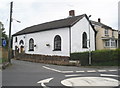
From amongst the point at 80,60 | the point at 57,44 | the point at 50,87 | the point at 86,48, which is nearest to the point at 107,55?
the point at 80,60

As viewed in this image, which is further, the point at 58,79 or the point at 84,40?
the point at 84,40

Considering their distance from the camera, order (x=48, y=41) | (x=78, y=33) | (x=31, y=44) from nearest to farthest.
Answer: (x=78, y=33) → (x=48, y=41) → (x=31, y=44)

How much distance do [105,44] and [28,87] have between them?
26259 millimetres

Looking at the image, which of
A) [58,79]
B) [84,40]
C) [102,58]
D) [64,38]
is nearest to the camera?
[58,79]

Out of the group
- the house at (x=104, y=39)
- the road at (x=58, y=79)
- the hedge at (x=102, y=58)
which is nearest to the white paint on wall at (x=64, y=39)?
the house at (x=104, y=39)

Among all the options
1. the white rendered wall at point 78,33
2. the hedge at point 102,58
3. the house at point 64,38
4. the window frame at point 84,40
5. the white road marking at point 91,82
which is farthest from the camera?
the window frame at point 84,40

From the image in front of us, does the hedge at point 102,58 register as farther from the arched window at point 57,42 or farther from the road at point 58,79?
the road at point 58,79

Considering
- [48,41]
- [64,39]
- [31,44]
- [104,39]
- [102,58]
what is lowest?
[102,58]

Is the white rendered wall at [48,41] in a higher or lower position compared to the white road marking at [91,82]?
higher

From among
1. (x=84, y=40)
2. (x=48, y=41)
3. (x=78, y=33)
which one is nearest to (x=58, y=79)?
(x=78, y=33)

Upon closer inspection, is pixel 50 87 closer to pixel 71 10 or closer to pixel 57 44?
pixel 57 44

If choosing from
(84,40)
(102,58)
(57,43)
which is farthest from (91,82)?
(84,40)

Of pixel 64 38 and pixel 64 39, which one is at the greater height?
pixel 64 38

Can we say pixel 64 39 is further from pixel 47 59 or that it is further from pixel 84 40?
pixel 47 59
